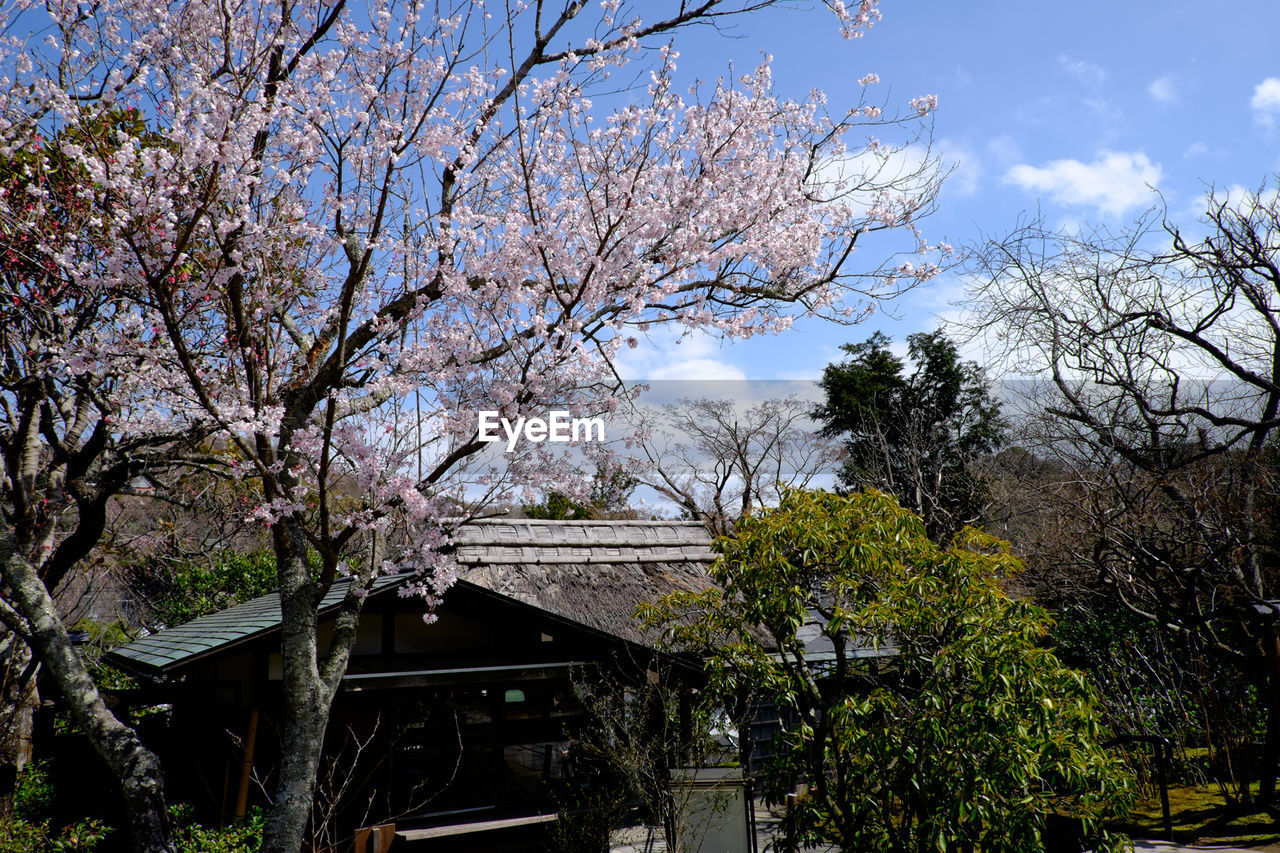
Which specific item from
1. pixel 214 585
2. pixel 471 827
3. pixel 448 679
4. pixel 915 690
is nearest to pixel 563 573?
pixel 448 679

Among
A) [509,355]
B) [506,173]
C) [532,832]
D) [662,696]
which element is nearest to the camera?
[509,355]

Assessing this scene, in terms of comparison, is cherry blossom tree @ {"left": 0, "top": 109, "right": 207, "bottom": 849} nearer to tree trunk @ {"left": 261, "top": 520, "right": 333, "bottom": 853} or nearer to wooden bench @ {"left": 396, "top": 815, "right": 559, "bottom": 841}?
tree trunk @ {"left": 261, "top": 520, "right": 333, "bottom": 853}

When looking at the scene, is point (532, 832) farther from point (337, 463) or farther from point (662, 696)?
point (337, 463)

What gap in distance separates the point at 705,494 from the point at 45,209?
17632 millimetres

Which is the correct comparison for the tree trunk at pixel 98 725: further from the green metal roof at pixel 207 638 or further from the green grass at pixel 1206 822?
the green grass at pixel 1206 822

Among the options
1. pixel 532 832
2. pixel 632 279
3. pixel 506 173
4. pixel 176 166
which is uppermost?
pixel 506 173

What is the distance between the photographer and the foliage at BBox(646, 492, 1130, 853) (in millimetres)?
4863

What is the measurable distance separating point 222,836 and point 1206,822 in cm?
898

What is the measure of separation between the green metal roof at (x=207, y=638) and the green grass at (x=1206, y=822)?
7668 millimetres

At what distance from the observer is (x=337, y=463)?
683 centimetres

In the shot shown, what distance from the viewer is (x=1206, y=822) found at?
291 inches

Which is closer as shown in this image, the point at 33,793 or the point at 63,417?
the point at 63,417

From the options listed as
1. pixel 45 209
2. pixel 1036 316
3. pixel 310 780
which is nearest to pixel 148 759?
pixel 310 780

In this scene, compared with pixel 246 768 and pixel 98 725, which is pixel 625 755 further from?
pixel 98 725
